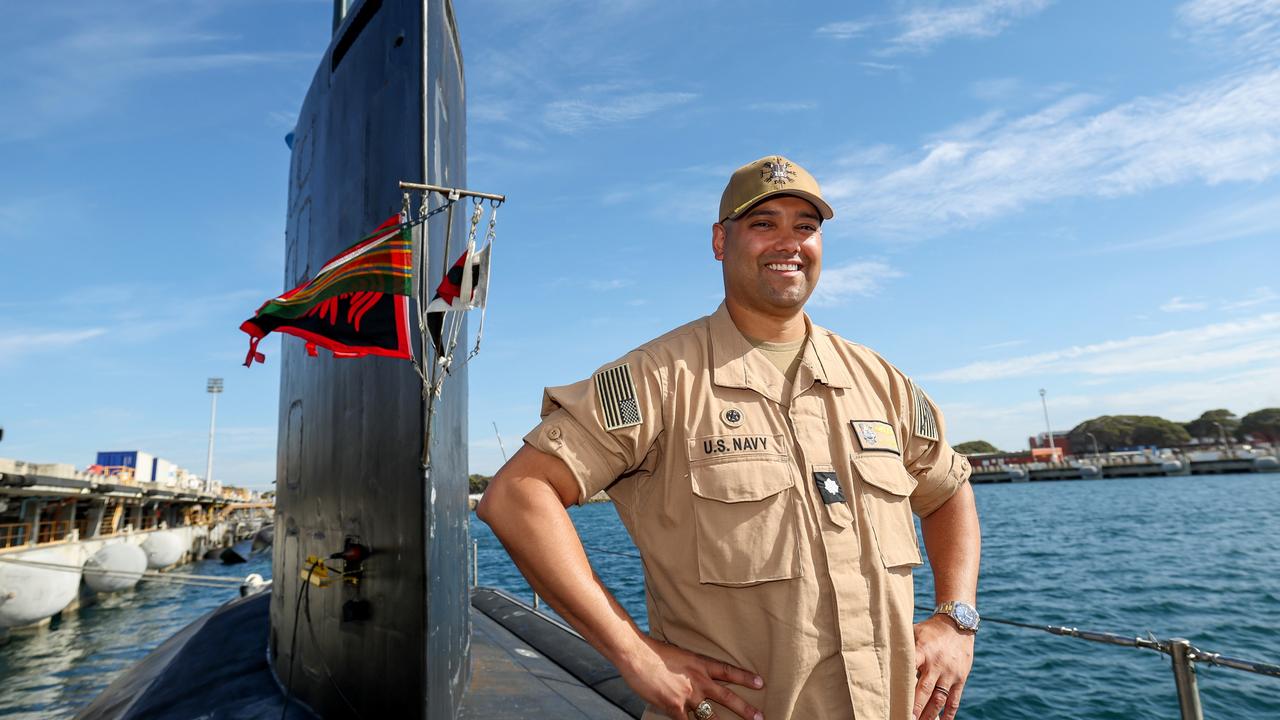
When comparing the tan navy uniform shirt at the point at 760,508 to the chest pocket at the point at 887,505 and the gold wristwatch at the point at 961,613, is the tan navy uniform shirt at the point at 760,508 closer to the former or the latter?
the chest pocket at the point at 887,505

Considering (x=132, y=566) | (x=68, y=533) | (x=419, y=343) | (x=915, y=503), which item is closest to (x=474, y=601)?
(x=419, y=343)

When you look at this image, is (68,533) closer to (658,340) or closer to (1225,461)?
(658,340)

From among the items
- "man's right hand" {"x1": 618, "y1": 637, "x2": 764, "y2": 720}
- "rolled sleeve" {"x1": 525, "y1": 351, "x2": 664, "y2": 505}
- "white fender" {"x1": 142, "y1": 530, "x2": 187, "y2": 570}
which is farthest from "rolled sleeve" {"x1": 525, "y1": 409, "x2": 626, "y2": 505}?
"white fender" {"x1": 142, "y1": 530, "x2": 187, "y2": 570}

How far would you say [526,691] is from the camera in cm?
536

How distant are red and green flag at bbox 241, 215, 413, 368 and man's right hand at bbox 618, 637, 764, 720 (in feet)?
8.64

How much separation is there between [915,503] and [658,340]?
1.09 m

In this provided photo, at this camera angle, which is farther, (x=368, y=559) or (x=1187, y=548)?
(x=1187, y=548)

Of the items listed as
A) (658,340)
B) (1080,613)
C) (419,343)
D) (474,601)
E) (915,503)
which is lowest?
(1080,613)

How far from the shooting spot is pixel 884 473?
1998 mm

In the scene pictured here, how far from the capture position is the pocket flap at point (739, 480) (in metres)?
1.82

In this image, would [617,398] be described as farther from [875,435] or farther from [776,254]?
[875,435]

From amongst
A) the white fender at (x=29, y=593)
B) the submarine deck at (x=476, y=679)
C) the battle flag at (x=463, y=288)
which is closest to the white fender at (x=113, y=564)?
the white fender at (x=29, y=593)

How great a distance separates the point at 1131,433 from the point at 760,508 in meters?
145

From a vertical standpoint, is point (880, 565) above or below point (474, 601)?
above
